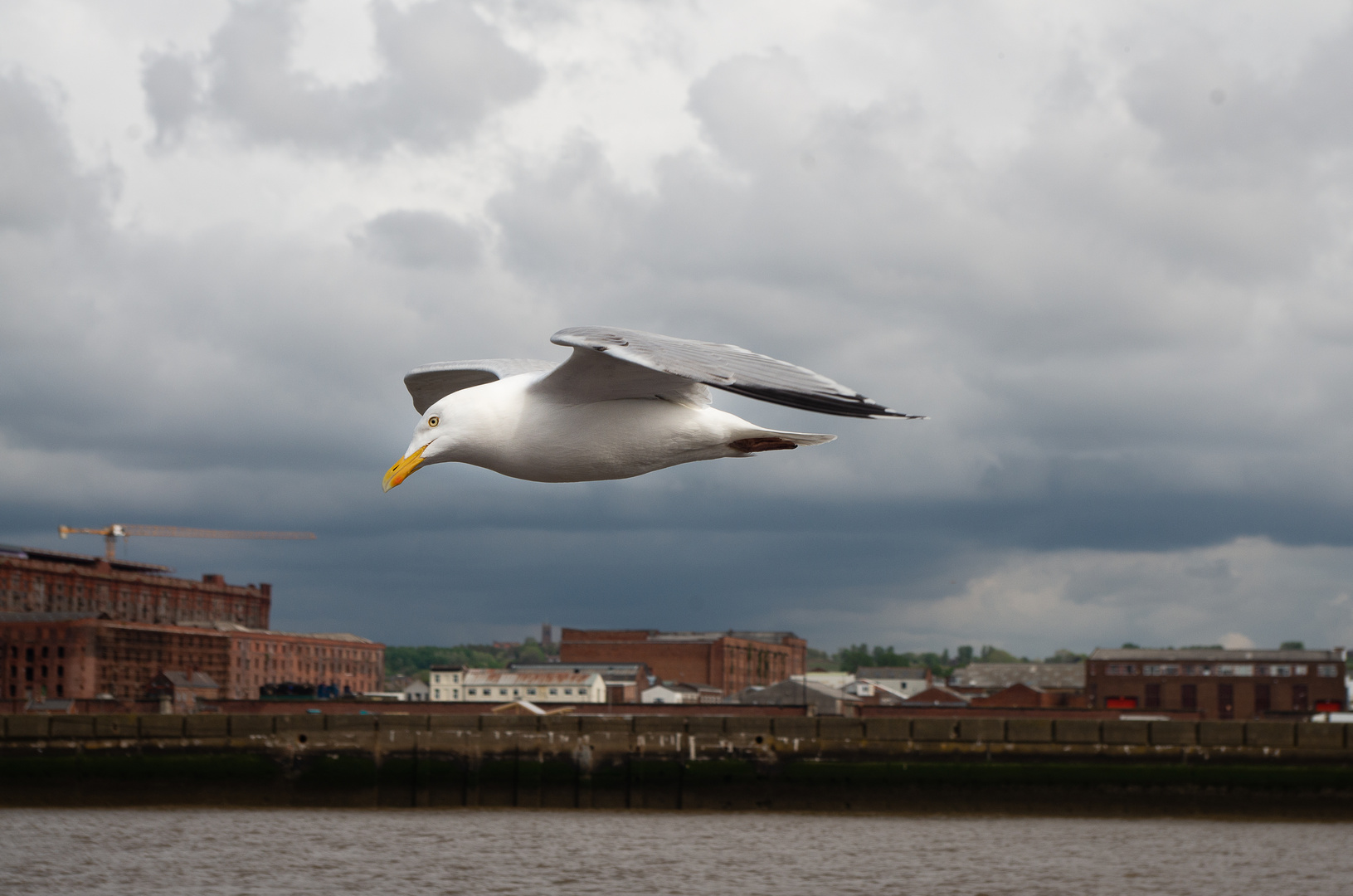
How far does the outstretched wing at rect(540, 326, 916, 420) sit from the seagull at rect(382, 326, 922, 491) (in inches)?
0.4

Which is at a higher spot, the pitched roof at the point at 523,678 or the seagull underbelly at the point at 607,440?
the seagull underbelly at the point at 607,440

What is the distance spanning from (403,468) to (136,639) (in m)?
103

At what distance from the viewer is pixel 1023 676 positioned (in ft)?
370

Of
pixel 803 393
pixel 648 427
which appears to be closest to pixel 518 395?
pixel 648 427

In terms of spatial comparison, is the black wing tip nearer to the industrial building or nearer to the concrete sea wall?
the concrete sea wall

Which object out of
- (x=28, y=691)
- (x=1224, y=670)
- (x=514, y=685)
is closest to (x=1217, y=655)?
(x=1224, y=670)

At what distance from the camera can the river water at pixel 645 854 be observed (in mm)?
32125

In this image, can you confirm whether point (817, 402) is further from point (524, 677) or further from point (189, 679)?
point (189, 679)

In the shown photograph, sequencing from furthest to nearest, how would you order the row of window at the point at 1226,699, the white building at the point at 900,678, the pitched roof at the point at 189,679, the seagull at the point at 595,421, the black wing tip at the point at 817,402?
1. the white building at the point at 900,678
2. the pitched roof at the point at 189,679
3. the row of window at the point at 1226,699
4. the seagull at the point at 595,421
5. the black wing tip at the point at 817,402

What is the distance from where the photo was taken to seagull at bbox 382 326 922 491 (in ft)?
25.9

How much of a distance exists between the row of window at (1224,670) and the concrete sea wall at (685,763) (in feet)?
165

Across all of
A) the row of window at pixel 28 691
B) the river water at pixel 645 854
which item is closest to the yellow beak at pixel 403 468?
the river water at pixel 645 854

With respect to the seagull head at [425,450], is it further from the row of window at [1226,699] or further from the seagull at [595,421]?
the row of window at [1226,699]

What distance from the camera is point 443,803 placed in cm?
4250
